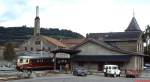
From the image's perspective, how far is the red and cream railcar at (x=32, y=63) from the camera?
64469mm

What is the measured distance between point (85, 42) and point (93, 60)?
14.5 ft

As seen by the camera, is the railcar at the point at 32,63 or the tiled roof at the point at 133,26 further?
the tiled roof at the point at 133,26

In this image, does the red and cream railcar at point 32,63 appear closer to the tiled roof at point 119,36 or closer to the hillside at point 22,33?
the tiled roof at point 119,36

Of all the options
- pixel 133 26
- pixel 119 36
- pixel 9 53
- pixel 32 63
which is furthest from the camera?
pixel 9 53

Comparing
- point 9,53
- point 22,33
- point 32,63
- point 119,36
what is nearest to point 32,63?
point 32,63

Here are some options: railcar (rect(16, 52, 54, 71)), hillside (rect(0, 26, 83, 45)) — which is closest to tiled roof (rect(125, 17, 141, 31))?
railcar (rect(16, 52, 54, 71))

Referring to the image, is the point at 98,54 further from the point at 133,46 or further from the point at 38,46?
the point at 38,46

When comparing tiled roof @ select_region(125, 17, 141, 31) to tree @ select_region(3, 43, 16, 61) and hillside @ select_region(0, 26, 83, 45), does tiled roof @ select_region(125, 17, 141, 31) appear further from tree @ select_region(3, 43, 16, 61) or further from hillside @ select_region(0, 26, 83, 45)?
hillside @ select_region(0, 26, 83, 45)

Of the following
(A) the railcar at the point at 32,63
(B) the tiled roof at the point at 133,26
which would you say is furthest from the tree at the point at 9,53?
(A) the railcar at the point at 32,63

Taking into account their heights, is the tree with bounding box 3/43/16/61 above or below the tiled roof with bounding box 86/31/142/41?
below

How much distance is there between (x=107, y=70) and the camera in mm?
59094

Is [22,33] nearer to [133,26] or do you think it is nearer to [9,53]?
[9,53]

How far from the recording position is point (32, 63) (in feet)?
214

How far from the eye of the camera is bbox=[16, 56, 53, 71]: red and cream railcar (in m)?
64.5
